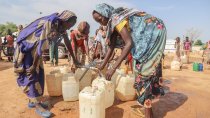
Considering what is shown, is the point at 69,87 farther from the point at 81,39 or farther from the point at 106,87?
the point at 81,39

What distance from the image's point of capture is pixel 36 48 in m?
3.97

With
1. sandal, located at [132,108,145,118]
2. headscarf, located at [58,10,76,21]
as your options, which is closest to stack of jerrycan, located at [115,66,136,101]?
sandal, located at [132,108,145,118]

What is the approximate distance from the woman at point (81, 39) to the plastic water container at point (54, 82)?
57.2 inches

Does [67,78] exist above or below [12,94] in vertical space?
above

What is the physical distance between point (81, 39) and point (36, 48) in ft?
7.81

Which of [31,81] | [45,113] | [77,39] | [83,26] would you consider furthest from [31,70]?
[77,39]

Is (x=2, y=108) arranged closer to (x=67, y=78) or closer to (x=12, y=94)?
(x=12, y=94)

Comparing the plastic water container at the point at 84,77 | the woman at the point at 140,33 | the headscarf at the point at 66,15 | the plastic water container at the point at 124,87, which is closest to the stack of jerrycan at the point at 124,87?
the plastic water container at the point at 124,87

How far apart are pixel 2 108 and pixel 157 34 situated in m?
2.89

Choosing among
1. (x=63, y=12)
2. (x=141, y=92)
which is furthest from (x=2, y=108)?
(x=141, y=92)

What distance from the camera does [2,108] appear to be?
14.6ft

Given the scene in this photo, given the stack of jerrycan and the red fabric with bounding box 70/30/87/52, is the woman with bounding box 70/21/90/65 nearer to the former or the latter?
the red fabric with bounding box 70/30/87/52

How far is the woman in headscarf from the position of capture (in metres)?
3.75

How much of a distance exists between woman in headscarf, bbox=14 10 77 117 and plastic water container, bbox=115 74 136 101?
50.3 inches
